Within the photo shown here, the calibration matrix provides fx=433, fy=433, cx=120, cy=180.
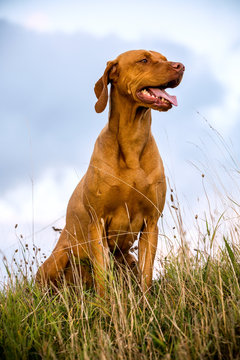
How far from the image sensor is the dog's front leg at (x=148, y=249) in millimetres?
4168

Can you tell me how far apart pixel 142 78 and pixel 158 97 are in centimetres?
23

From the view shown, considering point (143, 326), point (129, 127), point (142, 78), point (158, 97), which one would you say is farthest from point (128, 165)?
point (143, 326)

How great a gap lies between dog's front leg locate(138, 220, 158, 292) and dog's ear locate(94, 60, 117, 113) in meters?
1.24

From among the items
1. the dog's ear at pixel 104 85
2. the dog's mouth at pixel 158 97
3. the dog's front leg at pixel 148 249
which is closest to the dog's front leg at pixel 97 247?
the dog's front leg at pixel 148 249

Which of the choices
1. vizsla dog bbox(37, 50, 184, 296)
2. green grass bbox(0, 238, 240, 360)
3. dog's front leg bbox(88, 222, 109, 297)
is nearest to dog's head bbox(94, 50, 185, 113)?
vizsla dog bbox(37, 50, 184, 296)

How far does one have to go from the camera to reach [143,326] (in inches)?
119

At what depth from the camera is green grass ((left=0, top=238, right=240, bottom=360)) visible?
259 centimetres

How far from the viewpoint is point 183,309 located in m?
3.07

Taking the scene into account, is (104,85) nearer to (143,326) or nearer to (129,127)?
(129,127)

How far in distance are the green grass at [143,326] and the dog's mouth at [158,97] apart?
1.29 metres

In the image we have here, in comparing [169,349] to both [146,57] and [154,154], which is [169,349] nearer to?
[154,154]

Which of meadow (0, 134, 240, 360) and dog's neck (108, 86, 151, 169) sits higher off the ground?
dog's neck (108, 86, 151, 169)

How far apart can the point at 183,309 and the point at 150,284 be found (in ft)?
3.69

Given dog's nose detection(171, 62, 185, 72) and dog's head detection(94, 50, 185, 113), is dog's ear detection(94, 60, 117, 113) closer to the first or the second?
dog's head detection(94, 50, 185, 113)
